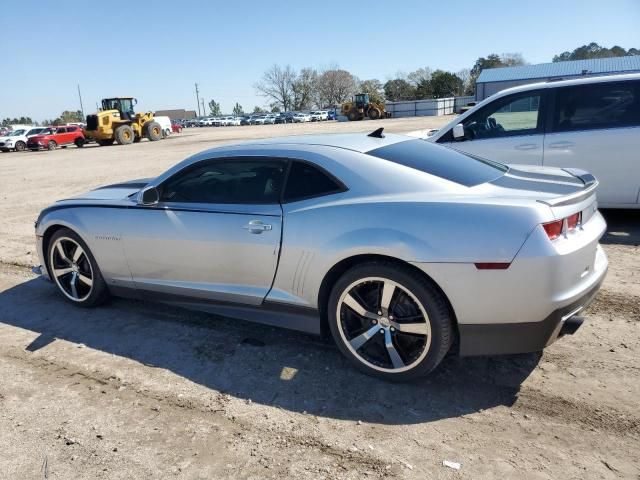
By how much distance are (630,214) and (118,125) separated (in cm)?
3077

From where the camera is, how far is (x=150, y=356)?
3.59 m

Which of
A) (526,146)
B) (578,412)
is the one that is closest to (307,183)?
(578,412)

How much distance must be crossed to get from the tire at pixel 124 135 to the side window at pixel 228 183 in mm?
30086

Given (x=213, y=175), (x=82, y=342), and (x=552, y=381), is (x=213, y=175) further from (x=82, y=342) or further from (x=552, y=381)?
(x=552, y=381)

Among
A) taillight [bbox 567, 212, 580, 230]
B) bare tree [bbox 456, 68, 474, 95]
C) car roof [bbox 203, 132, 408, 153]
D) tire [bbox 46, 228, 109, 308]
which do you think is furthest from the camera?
bare tree [bbox 456, 68, 474, 95]

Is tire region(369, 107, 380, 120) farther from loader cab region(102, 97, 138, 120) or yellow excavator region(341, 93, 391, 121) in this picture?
loader cab region(102, 97, 138, 120)

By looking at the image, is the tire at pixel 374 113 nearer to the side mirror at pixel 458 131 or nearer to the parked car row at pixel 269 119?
the parked car row at pixel 269 119

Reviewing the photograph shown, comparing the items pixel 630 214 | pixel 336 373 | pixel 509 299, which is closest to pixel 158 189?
pixel 336 373

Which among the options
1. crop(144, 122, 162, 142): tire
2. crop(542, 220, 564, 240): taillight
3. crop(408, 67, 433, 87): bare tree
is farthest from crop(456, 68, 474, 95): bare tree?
crop(542, 220, 564, 240): taillight

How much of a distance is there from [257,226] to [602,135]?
443 centimetres

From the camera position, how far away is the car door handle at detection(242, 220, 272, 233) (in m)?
3.33

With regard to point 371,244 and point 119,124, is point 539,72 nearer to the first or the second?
point 119,124

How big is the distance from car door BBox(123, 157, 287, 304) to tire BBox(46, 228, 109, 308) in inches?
20.4

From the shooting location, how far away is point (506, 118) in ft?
20.6
